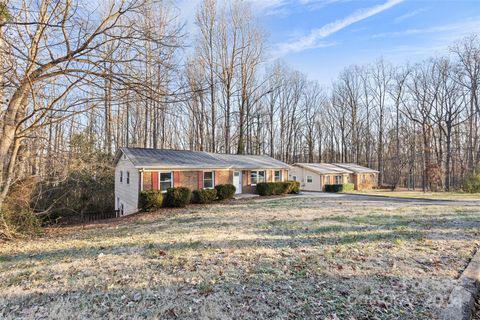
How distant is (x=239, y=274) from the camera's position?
12.8ft

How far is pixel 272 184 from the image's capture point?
1870 centimetres

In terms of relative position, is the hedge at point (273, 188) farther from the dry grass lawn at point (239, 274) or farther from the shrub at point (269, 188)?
the dry grass lawn at point (239, 274)

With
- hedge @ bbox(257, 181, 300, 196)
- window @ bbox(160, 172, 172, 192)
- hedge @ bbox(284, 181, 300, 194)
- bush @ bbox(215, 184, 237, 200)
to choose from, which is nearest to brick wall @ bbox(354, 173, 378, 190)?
hedge @ bbox(284, 181, 300, 194)

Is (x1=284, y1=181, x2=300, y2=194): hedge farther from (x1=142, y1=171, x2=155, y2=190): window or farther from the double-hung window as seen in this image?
(x1=142, y1=171, x2=155, y2=190): window

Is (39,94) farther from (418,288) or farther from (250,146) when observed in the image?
(250,146)

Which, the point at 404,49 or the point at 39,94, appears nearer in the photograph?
the point at 39,94

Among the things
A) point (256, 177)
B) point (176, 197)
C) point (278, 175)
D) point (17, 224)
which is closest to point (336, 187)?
point (278, 175)

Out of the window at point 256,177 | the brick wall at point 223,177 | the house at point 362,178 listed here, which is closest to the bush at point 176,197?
the brick wall at point 223,177

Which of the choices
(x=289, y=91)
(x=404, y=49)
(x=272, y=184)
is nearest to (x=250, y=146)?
(x=289, y=91)

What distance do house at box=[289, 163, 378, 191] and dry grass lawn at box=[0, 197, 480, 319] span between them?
62.6 feet

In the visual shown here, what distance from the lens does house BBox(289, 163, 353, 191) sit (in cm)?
2558

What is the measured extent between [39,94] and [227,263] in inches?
234

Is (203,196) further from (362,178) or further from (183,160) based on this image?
(362,178)

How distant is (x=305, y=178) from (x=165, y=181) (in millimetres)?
16969
